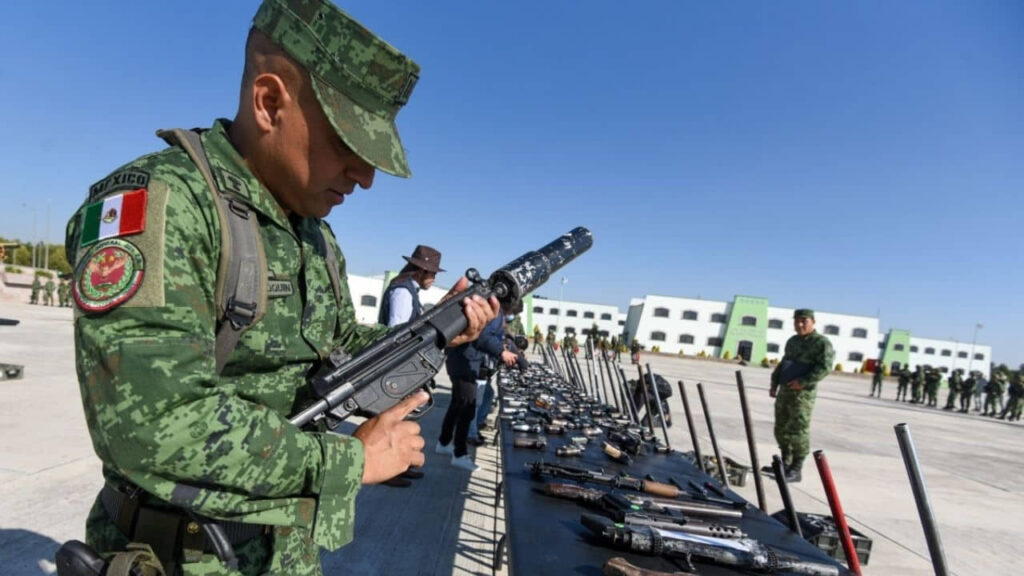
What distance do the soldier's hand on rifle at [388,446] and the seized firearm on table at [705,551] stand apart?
870 millimetres

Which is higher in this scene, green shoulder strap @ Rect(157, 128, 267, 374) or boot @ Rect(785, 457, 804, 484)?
green shoulder strap @ Rect(157, 128, 267, 374)

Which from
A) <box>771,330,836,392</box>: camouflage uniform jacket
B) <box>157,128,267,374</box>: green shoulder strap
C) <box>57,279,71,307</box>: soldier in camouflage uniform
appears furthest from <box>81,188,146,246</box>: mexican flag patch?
<box>57,279,71,307</box>: soldier in camouflage uniform

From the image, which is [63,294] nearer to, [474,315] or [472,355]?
[472,355]

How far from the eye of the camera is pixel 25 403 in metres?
6.00

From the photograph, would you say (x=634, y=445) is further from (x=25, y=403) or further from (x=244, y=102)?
(x=25, y=403)

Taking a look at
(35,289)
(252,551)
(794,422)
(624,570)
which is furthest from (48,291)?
(624,570)

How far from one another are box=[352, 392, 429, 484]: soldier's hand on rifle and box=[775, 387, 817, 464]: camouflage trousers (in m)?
6.10

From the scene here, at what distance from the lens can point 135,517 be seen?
1.07 m

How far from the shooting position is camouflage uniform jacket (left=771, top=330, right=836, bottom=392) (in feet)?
20.1

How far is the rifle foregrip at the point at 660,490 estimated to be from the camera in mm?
2406

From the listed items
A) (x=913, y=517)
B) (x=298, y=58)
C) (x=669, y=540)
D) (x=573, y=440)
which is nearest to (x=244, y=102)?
(x=298, y=58)

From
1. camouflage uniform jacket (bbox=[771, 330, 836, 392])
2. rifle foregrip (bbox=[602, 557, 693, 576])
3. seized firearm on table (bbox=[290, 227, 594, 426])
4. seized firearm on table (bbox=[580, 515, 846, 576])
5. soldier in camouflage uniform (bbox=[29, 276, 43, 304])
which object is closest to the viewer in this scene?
seized firearm on table (bbox=[290, 227, 594, 426])

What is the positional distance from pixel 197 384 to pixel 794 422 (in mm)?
6856

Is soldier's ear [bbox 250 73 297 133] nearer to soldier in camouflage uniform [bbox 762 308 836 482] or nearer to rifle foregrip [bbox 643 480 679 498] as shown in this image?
rifle foregrip [bbox 643 480 679 498]
